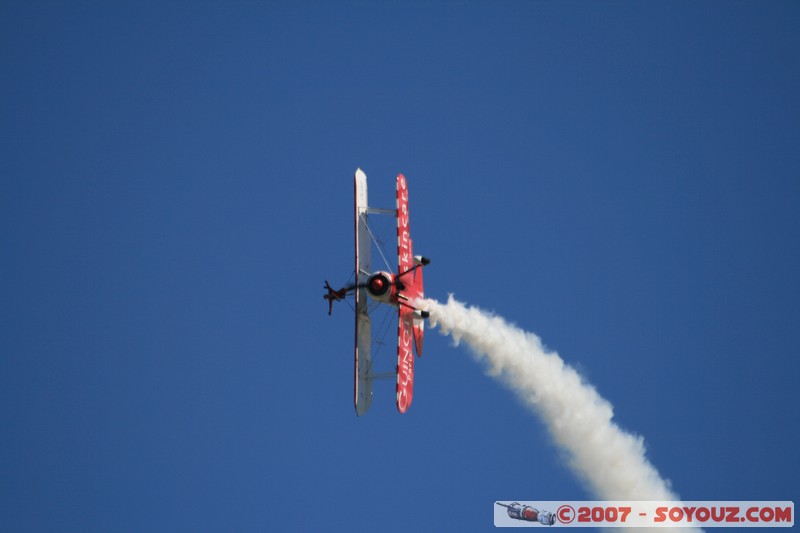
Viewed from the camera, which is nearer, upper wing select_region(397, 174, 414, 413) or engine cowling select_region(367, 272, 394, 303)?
engine cowling select_region(367, 272, 394, 303)

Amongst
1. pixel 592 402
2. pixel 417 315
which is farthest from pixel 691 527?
pixel 417 315

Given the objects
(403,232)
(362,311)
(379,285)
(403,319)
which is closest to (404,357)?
(403,319)

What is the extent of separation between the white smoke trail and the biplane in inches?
50.4

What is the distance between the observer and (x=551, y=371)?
3309 centimetres

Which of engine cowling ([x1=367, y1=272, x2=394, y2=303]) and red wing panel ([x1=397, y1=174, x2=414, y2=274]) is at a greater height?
red wing panel ([x1=397, y1=174, x2=414, y2=274])

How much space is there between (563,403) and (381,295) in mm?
6202

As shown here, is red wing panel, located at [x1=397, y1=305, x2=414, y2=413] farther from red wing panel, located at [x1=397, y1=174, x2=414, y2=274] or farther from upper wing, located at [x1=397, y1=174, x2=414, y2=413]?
red wing panel, located at [x1=397, y1=174, x2=414, y2=274]

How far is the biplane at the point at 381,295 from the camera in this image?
29.9 m

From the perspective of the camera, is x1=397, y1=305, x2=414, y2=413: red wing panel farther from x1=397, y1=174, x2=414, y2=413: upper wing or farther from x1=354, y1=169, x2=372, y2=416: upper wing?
x1=354, y1=169, x2=372, y2=416: upper wing

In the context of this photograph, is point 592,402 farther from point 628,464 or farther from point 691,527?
point 691,527

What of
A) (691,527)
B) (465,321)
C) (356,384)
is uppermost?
(465,321)

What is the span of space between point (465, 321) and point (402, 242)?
3070 mm

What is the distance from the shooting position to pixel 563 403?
3269 cm

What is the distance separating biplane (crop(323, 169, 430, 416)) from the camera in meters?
29.9
